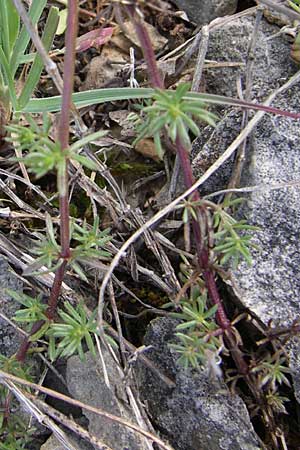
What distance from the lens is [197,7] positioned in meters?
2.65

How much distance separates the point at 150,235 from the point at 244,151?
40cm

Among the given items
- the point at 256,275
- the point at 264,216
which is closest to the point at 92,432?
the point at 256,275

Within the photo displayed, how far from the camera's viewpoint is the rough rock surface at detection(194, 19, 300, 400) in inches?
77.5

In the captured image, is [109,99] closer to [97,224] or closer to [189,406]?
[97,224]

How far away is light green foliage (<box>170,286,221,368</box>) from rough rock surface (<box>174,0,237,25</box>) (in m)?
1.30

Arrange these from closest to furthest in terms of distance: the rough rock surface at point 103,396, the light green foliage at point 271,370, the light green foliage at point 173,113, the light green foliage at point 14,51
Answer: the light green foliage at point 173,113
the light green foliage at point 271,370
the rough rock surface at point 103,396
the light green foliage at point 14,51

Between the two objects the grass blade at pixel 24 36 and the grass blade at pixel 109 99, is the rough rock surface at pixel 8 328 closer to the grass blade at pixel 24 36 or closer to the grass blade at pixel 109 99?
the grass blade at pixel 109 99

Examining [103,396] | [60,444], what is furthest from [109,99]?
[60,444]

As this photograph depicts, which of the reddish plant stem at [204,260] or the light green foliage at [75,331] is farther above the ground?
the reddish plant stem at [204,260]

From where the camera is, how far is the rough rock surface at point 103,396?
1.91 metres

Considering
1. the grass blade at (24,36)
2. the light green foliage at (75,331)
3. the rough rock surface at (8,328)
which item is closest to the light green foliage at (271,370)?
the light green foliage at (75,331)

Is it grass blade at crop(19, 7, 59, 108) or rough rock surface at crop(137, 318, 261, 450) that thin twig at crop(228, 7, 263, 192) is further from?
grass blade at crop(19, 7, 59, 108)

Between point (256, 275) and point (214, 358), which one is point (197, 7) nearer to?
point (256, 275)

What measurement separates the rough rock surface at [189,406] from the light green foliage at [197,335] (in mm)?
176
